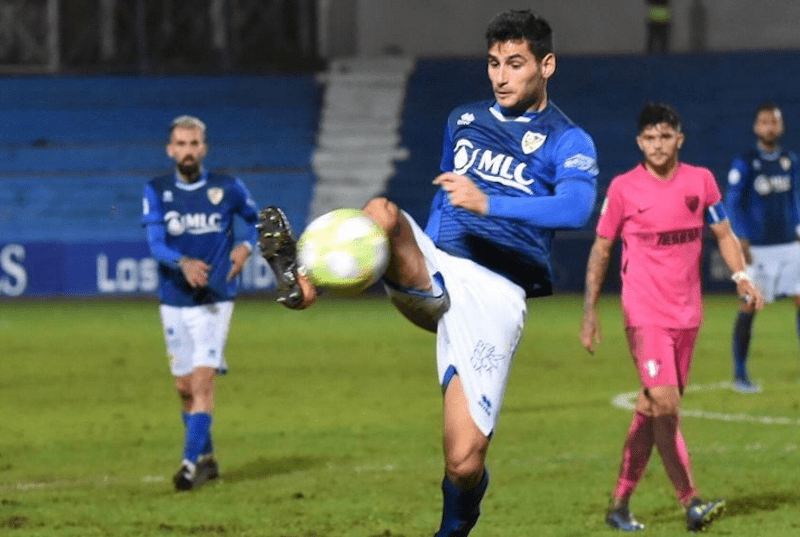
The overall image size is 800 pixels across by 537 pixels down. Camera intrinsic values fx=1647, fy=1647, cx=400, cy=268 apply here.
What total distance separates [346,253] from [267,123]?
2590 cm

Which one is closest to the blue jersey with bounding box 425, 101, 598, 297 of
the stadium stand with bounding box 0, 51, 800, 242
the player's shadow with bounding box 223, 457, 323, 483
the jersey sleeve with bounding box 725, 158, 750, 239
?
the player's shadow with bounding box 223, 457, 323, 483

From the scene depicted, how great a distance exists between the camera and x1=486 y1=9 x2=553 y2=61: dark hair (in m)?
6.42

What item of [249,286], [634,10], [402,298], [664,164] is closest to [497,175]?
[402,298]

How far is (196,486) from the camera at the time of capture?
961cm

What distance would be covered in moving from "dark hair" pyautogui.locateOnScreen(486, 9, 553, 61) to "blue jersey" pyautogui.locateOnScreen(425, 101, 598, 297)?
1.01 ft

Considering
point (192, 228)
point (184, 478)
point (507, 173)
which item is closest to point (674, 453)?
point (507, 173)

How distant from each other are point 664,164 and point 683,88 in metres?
23.8

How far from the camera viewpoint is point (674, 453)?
8.06m

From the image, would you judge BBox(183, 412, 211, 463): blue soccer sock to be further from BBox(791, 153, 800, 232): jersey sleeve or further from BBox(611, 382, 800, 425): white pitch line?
BBox(791, 153, 800, 232): jersey sleeve

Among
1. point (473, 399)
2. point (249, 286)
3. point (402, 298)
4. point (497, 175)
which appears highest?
point (497, 175)

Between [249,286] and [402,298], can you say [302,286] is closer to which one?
[402,298]

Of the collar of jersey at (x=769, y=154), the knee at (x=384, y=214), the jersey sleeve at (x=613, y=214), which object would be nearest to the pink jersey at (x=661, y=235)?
the jersey sleeve at (x=613, y=214)

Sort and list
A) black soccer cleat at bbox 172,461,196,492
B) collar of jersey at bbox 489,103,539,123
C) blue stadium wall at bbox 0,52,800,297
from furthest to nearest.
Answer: blue stadium wall at bbox 0,52,800,297 < black soccer cleat at bbox 172,461,196,492 < collar of jersey at bbox 489,103,539,123

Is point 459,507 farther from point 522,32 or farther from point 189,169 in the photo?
point 189,169
